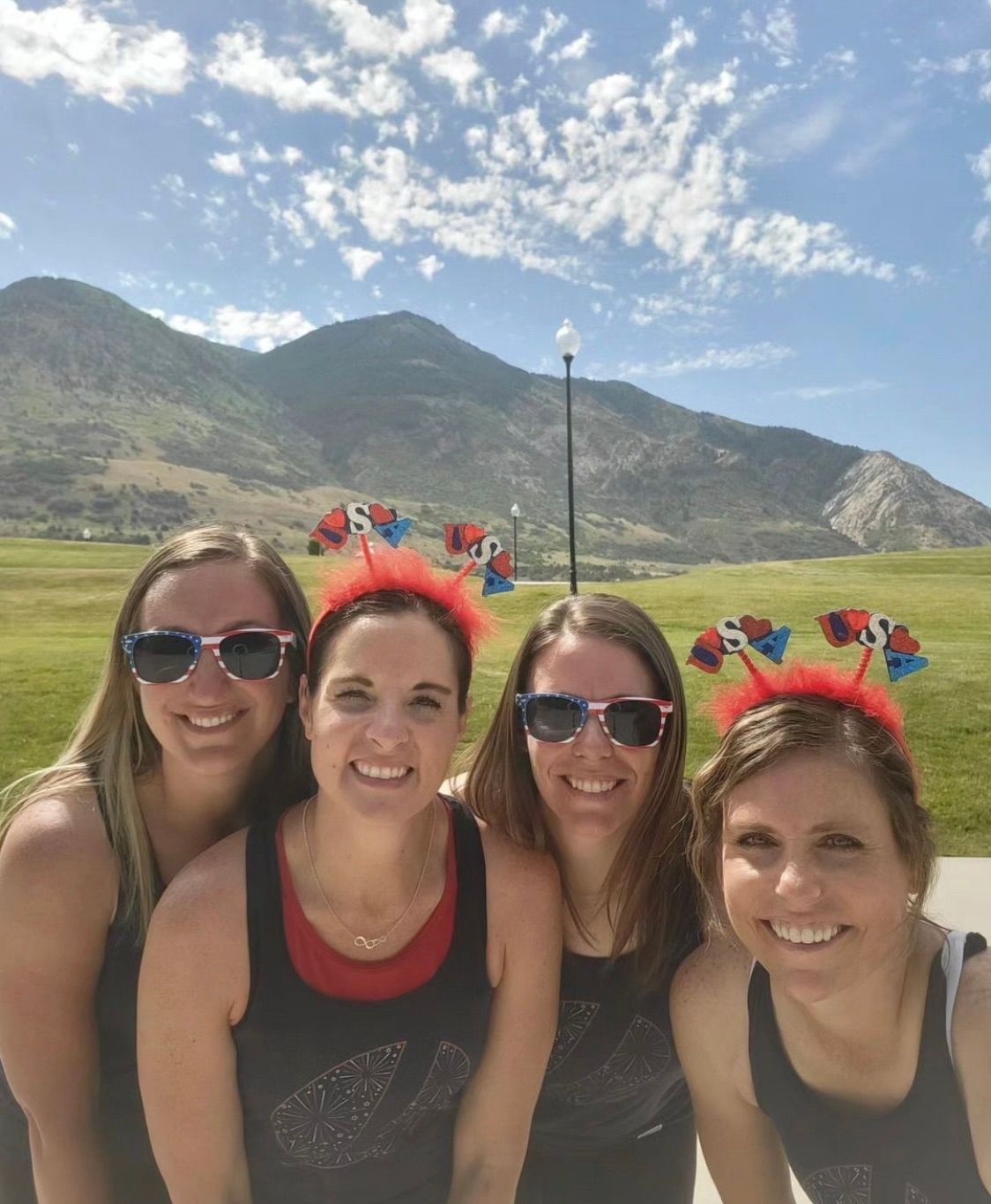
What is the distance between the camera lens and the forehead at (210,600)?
2365mm

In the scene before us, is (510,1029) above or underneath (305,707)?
underneath

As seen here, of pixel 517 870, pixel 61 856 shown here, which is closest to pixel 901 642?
pixel 517 870

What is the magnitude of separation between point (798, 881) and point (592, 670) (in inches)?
31.5

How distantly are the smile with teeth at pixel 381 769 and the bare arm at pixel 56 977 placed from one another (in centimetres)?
77

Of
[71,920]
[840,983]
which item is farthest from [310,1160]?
[840,983]

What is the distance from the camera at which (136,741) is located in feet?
8.10

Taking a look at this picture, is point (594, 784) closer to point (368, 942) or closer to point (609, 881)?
point (609, 881)

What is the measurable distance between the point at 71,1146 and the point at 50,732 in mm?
7760

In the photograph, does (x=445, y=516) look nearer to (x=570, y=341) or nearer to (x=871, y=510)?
(x=871, y=510)

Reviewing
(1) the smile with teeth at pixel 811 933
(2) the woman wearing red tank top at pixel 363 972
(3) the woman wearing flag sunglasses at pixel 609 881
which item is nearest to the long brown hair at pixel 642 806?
(3) the woman wearing flag sunglasses at pixel 609 881

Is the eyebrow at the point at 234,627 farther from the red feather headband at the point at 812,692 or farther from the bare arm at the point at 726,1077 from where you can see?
the bare arm at the point at 726,1077

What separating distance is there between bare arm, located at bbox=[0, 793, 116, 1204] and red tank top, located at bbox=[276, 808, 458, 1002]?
1.77 feet

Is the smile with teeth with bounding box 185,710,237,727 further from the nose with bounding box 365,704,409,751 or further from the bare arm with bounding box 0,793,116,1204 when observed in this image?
the nose with bounding box 365,704,409,751

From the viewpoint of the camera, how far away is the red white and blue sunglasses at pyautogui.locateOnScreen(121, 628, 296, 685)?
2.32 meters
